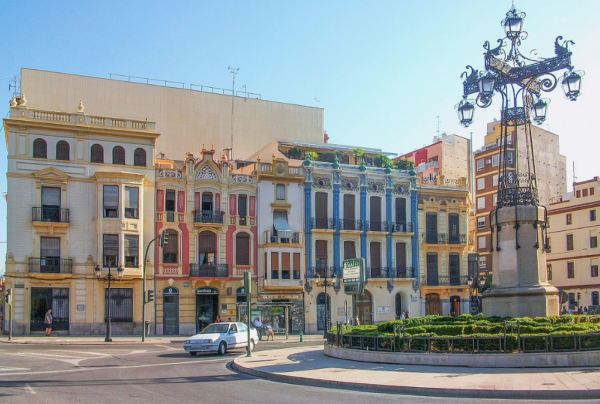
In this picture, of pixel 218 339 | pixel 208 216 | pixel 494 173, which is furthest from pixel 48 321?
pixel 494 173

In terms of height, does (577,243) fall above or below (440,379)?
above

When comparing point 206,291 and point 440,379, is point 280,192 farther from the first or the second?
point 440,379

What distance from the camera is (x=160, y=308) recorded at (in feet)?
153

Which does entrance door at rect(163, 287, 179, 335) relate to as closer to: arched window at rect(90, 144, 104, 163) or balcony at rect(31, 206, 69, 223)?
balcony at rect(31, 206, 69, 223)

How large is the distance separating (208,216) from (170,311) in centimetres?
717

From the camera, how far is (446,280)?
57.1 meters

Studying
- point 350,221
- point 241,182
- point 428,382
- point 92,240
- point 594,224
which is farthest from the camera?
point 594,224

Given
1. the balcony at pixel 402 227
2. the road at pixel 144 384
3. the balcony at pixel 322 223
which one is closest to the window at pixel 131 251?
the balcony at pixel 322 223

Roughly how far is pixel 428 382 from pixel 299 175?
3629cm

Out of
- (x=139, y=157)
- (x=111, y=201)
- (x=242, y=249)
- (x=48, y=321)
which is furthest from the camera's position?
(x=242, y=249)

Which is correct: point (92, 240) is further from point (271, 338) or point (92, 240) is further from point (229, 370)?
point (229, 370)

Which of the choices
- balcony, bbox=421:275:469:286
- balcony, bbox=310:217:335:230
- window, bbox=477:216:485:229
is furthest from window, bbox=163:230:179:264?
window, bbox=477:216:485:229

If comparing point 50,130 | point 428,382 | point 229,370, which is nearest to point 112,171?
point 50,130

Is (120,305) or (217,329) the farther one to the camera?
(120,305)
